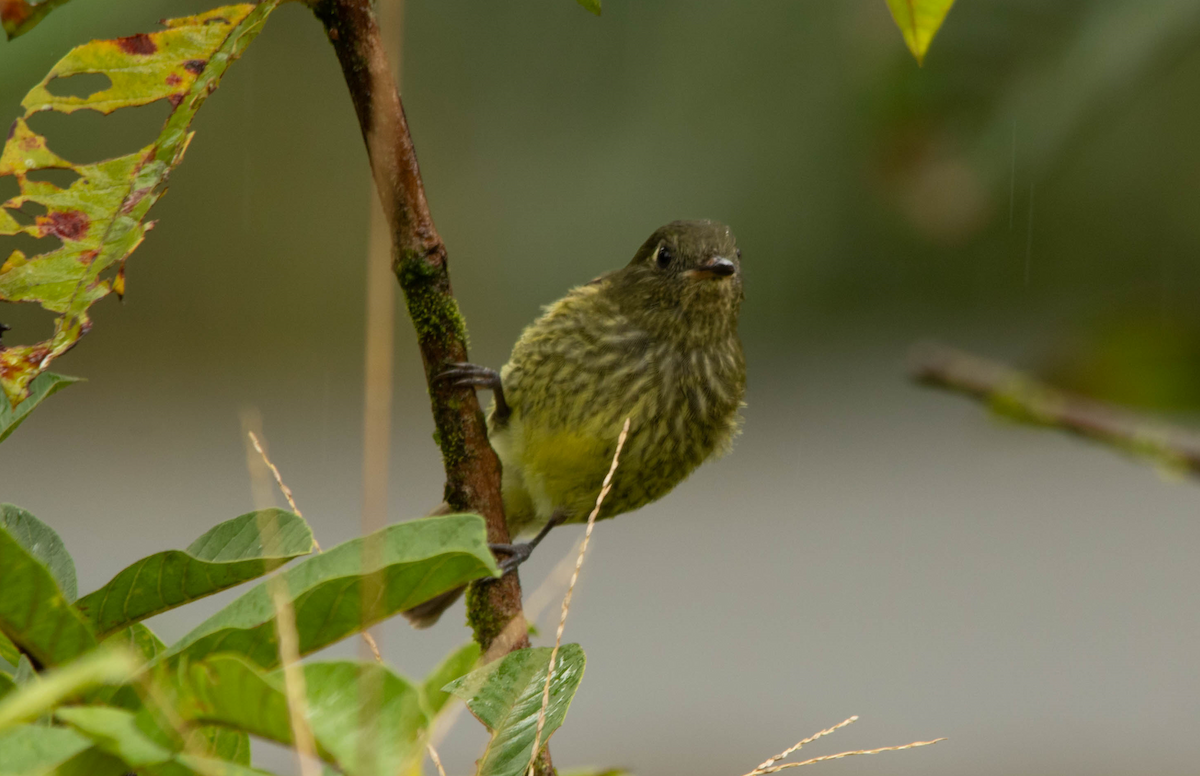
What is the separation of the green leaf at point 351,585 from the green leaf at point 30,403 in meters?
0.27

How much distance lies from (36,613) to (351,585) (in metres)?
0.17

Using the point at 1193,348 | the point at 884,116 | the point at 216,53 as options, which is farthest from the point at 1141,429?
the point at 216,53

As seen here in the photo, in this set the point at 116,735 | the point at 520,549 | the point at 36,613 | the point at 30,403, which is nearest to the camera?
the point at 116,735

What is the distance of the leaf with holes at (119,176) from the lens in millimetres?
901

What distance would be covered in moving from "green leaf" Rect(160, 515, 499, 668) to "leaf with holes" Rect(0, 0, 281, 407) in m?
0.30

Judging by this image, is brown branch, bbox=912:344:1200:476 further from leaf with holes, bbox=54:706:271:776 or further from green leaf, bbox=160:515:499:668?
leaf with holes, bbox=54:706:271:776

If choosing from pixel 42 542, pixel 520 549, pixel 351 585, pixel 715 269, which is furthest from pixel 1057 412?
pixel 715 269

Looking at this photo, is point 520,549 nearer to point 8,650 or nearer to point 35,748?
point 8,650

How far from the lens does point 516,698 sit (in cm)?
89

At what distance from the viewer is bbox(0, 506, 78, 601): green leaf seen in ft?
2.87

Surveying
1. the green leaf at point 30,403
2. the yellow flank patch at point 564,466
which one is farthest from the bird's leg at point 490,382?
the green leaf at point 30,403

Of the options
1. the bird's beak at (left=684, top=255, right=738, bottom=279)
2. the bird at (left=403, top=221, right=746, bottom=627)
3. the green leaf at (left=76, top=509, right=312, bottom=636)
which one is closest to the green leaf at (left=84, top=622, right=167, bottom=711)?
the green leaf at (left=76, top=509, right=312, bottom=636)

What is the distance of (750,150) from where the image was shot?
9961 millimetres

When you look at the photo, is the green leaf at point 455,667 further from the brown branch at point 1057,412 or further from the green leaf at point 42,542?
the brown branch at point 1057,412
